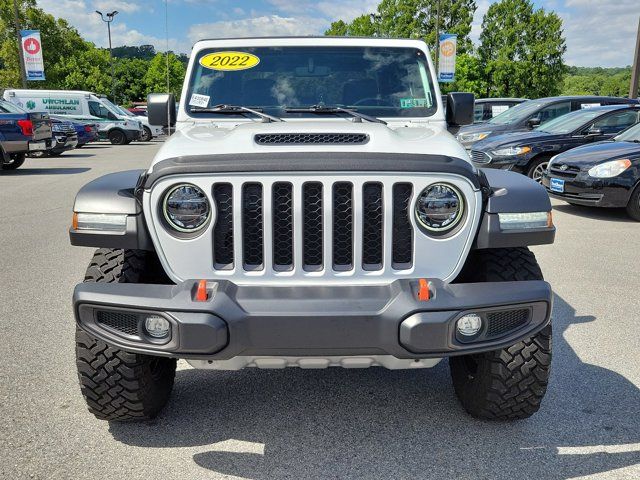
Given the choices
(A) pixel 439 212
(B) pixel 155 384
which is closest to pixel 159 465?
(B) pixel 155 384

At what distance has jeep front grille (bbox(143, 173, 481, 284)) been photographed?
251 cm

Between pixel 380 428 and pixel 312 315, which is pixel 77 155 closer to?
pixel 380 428

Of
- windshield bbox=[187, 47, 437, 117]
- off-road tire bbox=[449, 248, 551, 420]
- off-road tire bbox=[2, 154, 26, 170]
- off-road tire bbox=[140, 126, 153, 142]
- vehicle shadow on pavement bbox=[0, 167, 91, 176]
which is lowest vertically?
off-road tire bbox=[140, 126, 153, 142]

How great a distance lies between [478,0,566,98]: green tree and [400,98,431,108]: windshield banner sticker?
48539mm

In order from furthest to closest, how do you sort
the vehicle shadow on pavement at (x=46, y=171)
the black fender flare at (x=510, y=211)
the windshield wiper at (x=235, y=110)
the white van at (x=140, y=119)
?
the white van at (x=140, y=119)
the vehicle shadow on pavement at (x=46, y=171)
the windshield wiper at (x=235, y=110)
the black fender flare at (x=510, y=211)

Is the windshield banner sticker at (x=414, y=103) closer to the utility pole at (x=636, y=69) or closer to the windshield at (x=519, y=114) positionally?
the windshield at (x=519, y=114)

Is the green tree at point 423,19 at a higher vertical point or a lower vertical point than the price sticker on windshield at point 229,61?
higher

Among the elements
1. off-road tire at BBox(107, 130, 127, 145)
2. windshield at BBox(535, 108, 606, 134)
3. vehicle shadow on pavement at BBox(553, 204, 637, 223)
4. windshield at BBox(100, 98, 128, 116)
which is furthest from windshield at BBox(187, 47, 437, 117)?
windshield at BBox(100, 98, 128, 116)

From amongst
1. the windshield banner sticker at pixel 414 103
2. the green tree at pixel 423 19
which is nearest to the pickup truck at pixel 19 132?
the windshield banner sticker at pixel 414 103

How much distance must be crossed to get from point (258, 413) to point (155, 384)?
1.84ft

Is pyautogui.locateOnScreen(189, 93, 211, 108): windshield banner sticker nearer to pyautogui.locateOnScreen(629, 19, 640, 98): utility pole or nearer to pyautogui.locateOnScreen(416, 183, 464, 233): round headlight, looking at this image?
pyautogui.locateOnScreen(416, 183, 464, 233): round headlight

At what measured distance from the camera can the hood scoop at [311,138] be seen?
2738 millimetres

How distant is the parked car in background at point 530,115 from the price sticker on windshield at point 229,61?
9006 mm

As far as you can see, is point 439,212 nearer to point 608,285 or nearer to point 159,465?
point 159,465
